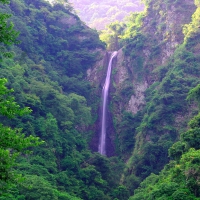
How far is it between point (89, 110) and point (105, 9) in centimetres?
8298

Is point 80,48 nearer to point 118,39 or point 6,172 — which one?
point 118,39

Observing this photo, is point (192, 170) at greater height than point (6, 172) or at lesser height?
greater

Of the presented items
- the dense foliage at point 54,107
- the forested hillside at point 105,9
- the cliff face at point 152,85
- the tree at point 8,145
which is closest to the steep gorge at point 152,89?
the cliff face at point 152,85

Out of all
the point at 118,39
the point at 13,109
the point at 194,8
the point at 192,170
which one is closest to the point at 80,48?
the point at 118,39

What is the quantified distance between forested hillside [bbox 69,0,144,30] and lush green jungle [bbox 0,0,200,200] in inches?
2217

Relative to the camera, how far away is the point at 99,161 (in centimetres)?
2334

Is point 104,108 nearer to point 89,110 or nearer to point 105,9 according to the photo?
point 89,110

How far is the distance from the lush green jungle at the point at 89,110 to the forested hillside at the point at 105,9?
5631 centimetres

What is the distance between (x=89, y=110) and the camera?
29.7 meters

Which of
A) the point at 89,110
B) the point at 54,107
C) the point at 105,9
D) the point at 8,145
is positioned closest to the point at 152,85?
the point at 89,110

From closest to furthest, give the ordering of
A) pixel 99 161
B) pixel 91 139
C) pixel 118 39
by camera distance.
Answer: pixel 99 161 < pixel 91 139 < pixel 118 39

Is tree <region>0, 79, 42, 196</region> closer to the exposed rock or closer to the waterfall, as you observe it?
the waterfall

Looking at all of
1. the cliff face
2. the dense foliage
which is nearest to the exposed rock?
the cliff face

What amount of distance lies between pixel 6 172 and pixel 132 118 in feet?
81.6
